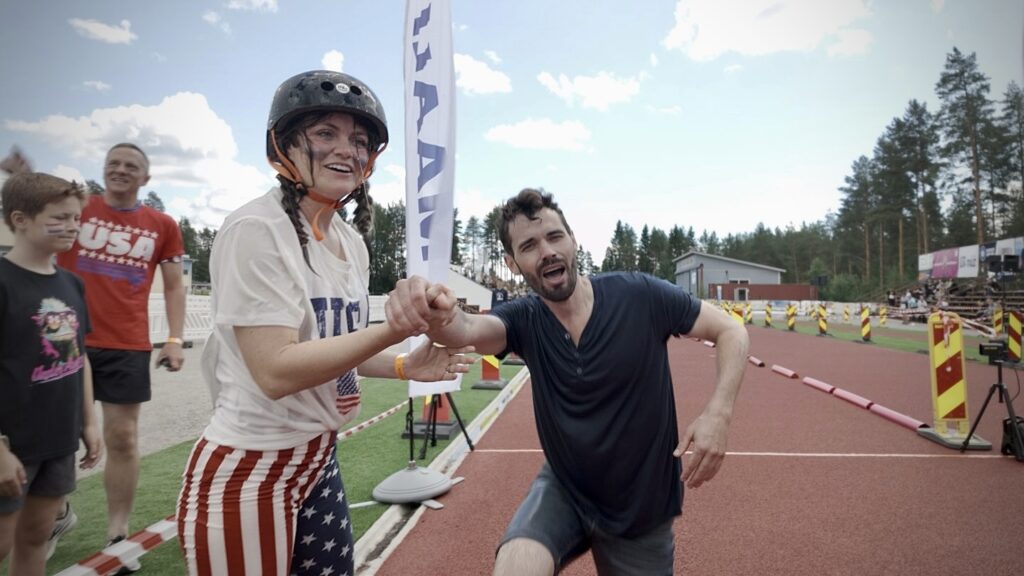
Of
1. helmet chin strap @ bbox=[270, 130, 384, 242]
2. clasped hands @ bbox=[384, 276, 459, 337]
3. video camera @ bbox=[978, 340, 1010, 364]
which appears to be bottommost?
video camera @ bbox=[978, 340, 1010, 364]

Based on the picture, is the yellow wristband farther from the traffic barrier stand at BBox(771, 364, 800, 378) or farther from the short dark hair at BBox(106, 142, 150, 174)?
the traffic barrier stand at BBox(771, 364, 800, 378)

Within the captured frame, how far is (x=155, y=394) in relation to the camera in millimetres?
9297

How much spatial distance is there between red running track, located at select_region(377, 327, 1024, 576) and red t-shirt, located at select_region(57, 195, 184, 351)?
7.85 feet

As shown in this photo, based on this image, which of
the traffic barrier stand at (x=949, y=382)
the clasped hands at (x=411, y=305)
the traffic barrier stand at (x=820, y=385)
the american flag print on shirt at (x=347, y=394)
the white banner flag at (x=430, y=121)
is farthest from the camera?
the traffic barrier stand at (x=820, y=385)

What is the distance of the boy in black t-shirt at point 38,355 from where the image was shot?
2.35 metres

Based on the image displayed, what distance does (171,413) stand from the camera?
313 inches

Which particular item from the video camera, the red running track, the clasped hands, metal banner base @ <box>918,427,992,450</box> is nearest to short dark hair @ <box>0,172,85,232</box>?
the clasped hands

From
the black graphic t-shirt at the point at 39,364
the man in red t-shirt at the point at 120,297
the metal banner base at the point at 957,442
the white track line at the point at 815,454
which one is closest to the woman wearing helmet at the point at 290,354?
the black graphic t-shirt at the point at 39,364

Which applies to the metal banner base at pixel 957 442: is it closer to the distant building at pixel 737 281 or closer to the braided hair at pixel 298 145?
the braided hair at pixel 298 145

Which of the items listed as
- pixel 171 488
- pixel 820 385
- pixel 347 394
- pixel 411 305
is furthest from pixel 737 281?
pixel 411 305

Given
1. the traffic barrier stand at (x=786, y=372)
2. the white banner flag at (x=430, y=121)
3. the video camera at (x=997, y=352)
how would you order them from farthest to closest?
the traffic barrier stand at (x=786, y=372), the video camera at (x=997, y=352), the white banner flag at (x=430, y=121)

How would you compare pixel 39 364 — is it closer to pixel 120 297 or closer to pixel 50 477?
pixel 50 477

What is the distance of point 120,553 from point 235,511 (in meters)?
2.30

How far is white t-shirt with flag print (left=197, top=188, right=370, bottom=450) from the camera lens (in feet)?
4.59
